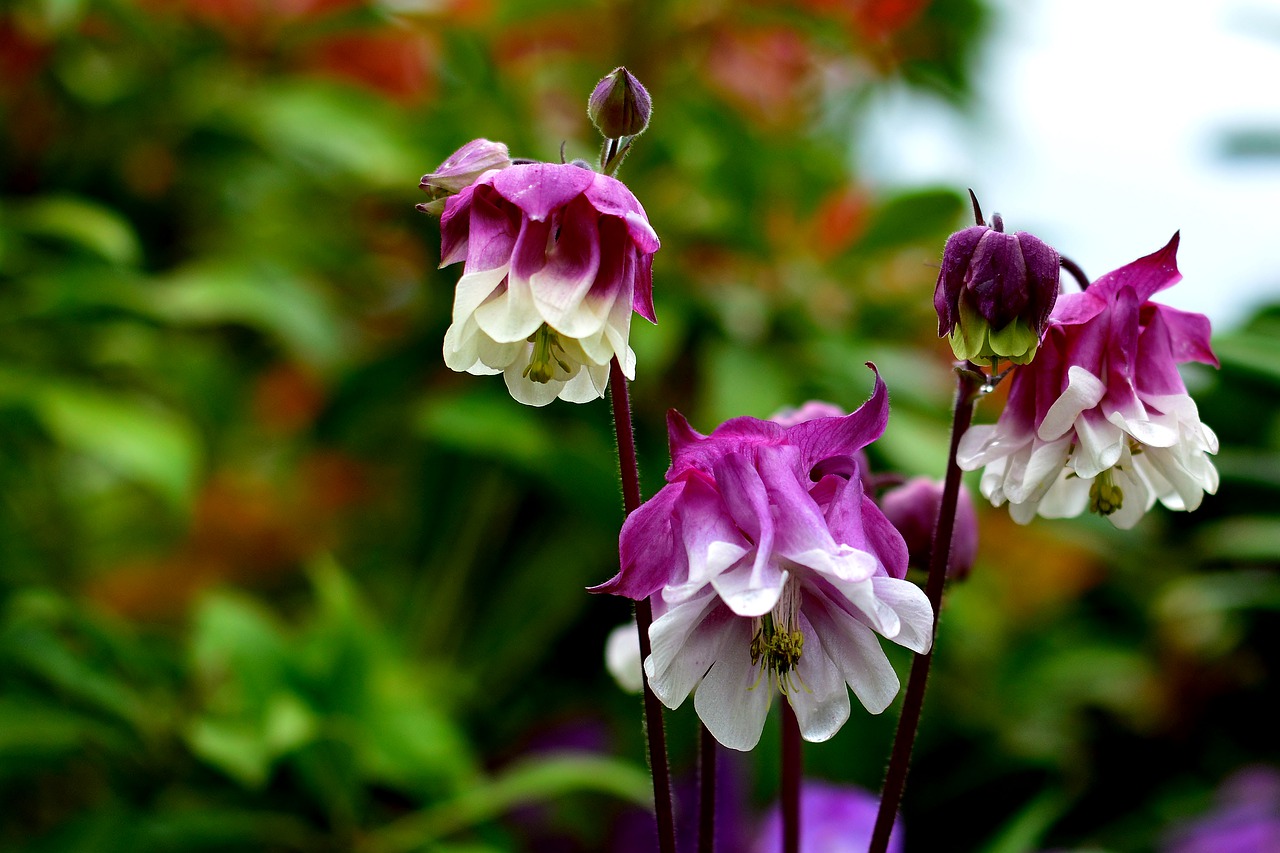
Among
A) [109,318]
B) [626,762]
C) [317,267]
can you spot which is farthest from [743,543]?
[317,267]

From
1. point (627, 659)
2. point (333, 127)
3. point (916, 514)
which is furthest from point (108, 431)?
point (916, 514)

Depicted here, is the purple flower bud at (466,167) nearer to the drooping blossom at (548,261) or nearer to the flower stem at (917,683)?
the drooping blossom at (548,261)

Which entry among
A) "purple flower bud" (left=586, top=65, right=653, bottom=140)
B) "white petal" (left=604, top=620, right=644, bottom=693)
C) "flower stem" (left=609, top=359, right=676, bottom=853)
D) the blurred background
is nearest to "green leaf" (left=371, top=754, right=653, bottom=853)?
the blurred background

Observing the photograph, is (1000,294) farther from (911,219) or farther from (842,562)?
(911,219)

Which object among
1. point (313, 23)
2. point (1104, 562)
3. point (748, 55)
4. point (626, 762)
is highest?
point (748, 55)

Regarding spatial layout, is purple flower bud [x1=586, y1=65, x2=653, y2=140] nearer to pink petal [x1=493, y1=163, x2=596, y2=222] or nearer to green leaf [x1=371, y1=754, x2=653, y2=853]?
pink petal [x1=493, y1=163, x2=596, y2=222]

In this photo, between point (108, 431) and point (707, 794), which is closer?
point (707, 794)

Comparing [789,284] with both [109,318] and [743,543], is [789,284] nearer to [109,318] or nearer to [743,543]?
[109,318]
